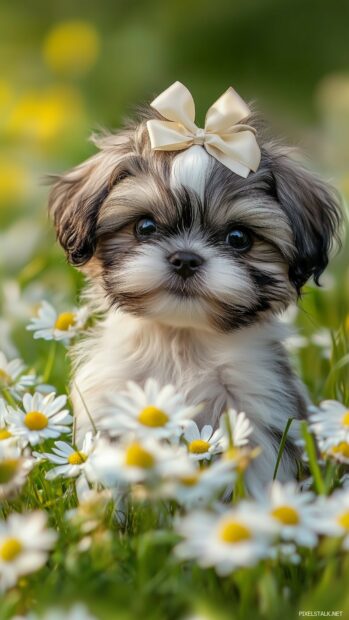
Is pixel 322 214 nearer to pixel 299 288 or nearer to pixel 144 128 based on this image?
pixel 299 288

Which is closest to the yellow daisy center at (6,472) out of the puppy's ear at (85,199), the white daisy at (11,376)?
the white daisy at (11,376)

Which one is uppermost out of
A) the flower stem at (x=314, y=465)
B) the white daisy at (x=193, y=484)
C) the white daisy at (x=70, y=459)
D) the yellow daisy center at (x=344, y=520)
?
the white daisy at (x=193, y=484)

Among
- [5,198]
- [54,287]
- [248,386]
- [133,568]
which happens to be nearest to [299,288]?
[248,386]

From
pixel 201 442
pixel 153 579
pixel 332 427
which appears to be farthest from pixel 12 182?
pixel 153 579

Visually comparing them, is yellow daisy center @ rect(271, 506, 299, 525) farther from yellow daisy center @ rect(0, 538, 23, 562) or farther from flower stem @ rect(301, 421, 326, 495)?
yellow daisy center @ rect(0, 538, 23, 562)

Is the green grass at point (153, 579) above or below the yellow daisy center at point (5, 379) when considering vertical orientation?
above

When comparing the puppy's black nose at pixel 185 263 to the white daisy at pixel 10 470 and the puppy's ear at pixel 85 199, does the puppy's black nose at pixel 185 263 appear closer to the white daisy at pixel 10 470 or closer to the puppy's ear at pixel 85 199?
the puppy's ear at pixel 85 199
